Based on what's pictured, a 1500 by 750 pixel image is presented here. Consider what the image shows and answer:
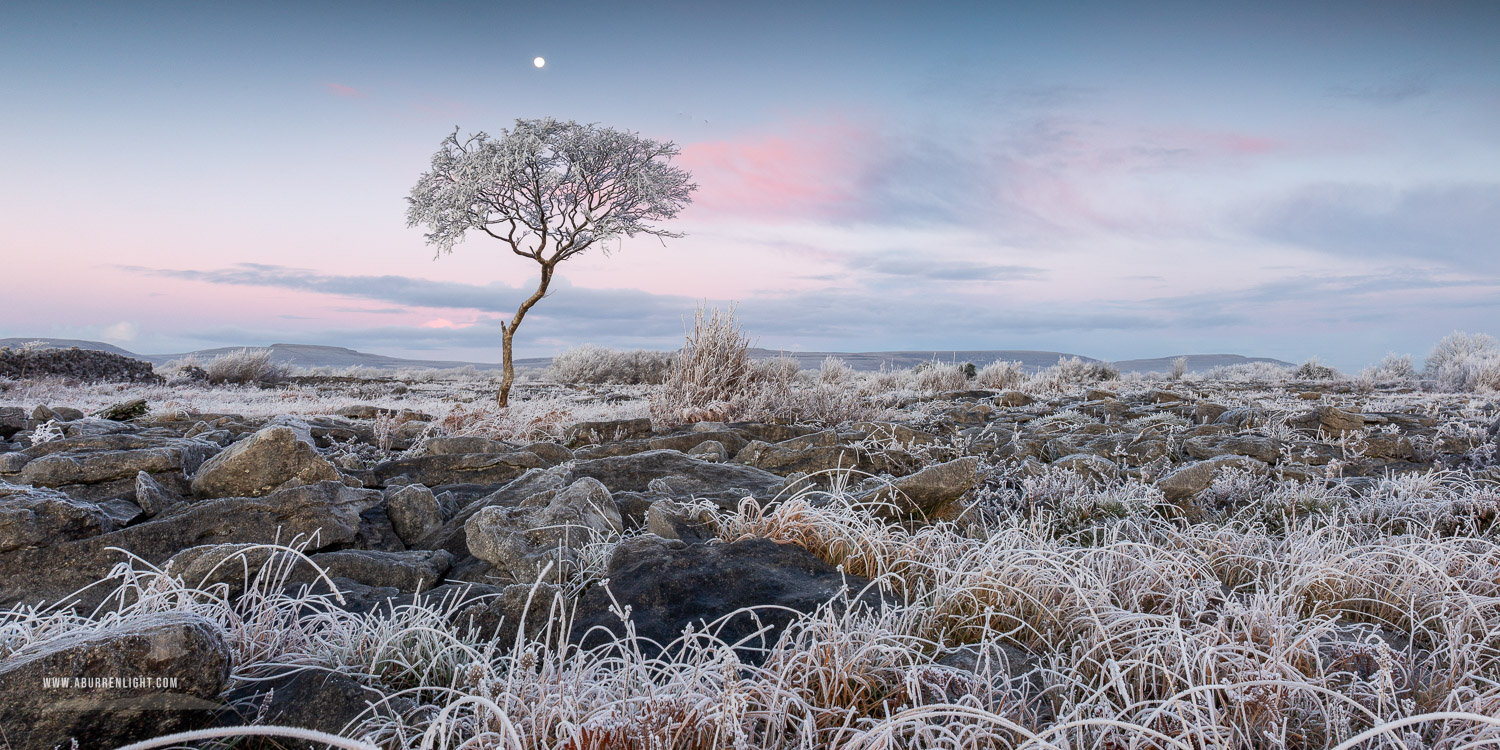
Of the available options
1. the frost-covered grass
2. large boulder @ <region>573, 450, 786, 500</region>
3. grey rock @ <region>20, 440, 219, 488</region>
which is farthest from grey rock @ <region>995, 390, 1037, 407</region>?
grey rock @ <region>20, 440, 219, 488</region>

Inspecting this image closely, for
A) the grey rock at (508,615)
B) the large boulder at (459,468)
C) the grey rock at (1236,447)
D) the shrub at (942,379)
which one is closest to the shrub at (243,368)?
the shrub at (942,379)

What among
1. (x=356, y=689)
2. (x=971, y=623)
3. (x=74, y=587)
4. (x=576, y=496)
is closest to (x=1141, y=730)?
(x=971, y=623)

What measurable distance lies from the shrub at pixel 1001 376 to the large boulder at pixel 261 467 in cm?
1317

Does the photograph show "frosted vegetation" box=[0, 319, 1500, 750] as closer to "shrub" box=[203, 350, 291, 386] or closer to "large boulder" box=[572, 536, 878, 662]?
"large boulder" box=[572, 536, 878, 662]

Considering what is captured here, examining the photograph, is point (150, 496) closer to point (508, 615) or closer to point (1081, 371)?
point (508, 615)

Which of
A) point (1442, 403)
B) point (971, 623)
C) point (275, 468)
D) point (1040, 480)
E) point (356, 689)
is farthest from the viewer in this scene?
point (1442, 403)

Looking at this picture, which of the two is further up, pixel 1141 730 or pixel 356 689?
pixel 1141 730

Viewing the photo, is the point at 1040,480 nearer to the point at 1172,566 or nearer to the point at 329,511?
the point at 1172,566

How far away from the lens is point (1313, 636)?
7.15ft

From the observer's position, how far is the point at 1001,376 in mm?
15586

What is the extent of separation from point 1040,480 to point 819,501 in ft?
5.27

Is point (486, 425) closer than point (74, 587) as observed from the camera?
No

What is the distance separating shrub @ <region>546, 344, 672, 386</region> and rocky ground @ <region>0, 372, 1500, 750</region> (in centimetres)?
1640

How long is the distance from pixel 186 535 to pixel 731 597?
2.32 meters
